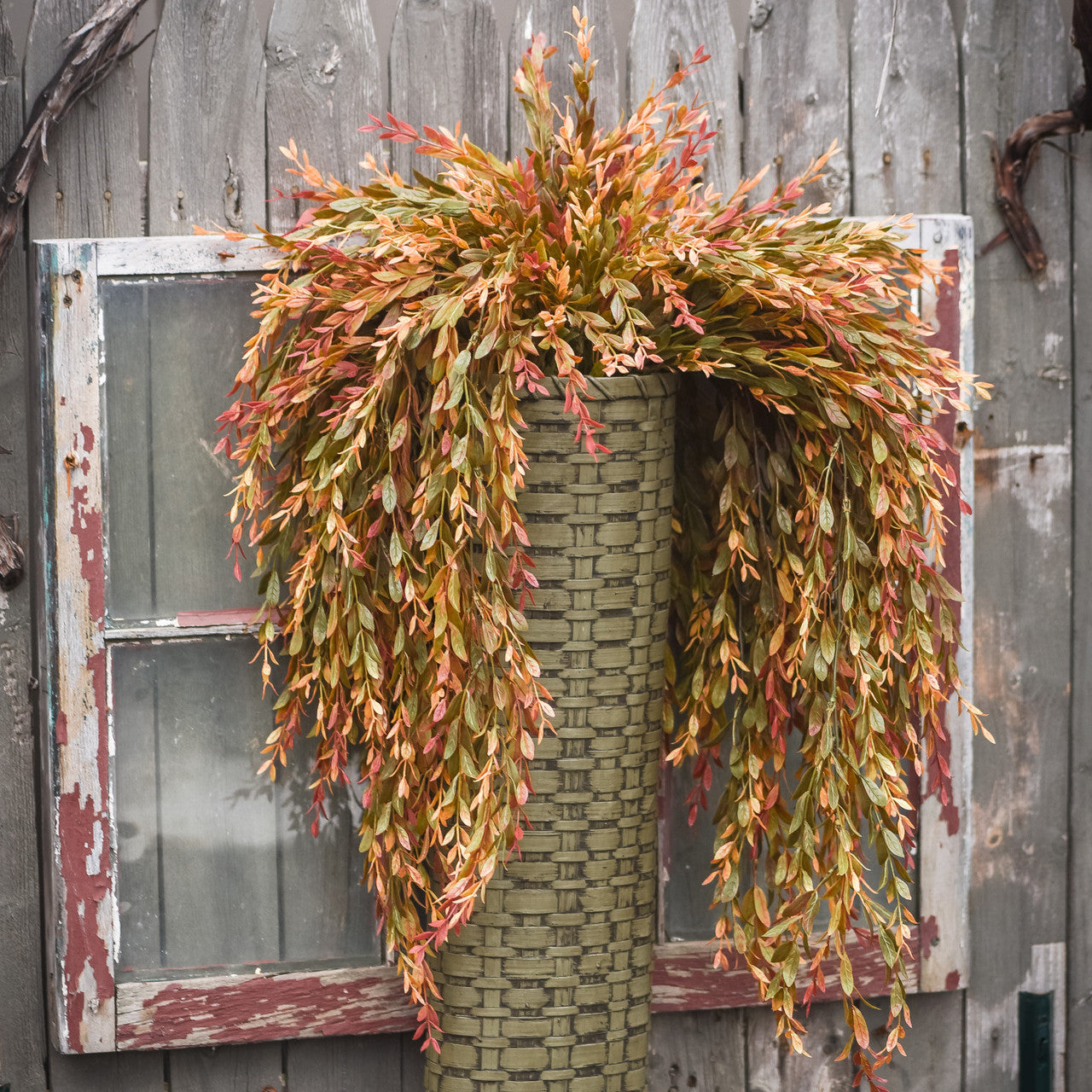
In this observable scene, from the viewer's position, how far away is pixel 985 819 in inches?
83.7

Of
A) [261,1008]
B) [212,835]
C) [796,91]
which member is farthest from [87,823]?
[796,91]

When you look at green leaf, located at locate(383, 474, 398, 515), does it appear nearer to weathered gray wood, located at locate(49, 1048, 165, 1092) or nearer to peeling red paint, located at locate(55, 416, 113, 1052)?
peeling red paint, located at locate(55, 416, 113, 1052)

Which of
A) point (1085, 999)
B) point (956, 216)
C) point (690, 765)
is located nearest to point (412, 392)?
point (690, 765)

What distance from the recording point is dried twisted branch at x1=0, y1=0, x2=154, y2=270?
1742mm

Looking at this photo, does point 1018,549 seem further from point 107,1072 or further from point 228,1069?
point 107,1072

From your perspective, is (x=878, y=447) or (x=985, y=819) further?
(x=985, y=819)

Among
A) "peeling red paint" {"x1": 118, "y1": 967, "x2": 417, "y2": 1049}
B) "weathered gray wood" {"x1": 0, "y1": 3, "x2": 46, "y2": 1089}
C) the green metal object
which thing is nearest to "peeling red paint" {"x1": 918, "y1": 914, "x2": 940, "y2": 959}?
the green metal object

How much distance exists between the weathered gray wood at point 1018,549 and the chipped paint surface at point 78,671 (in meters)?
1.45

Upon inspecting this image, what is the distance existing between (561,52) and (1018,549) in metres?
1.15

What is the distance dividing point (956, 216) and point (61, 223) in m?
1.41

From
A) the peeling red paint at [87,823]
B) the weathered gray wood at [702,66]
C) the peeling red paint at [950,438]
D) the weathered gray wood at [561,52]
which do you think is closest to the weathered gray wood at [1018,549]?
the peeling red paint at [950,438]

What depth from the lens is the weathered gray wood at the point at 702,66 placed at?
189 cm

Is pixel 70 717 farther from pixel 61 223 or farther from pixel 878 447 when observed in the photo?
pixel 878 447

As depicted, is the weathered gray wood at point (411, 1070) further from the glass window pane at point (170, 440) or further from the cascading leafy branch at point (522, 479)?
the glass window pane at point (170, 440)
